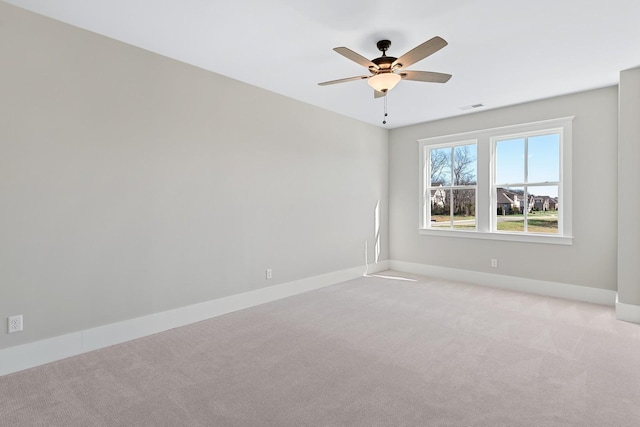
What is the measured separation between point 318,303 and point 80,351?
2.47 m

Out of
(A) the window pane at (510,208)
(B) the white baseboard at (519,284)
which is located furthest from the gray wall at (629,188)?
(A) the window pane at (510,208)

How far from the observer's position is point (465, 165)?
561cm

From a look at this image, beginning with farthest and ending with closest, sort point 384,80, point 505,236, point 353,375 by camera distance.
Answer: point 505,236 < point 384,80 < point 353,375

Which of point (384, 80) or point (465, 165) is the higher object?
point (384, 80)

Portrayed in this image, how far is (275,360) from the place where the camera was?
8.84ft

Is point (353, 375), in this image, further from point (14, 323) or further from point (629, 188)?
point (629, 188)

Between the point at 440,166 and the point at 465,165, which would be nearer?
the point at 465,165

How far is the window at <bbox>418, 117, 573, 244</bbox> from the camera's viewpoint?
183 inches

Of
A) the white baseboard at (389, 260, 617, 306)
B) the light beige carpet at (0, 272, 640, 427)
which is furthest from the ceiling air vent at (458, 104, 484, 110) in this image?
the light beige carpet at (0, 272, 640, 427)

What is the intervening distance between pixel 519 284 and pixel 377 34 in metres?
4.12

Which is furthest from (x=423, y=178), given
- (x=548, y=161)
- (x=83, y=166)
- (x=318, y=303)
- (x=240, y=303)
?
(x=83, y=166)

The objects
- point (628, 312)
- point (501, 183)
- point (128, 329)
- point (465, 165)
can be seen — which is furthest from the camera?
point (465, 165)

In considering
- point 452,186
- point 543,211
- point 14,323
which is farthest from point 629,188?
point 14,323

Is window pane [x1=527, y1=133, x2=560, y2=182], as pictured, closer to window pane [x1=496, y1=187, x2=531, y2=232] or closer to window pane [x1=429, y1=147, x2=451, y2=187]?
window pane [x1=496, y1=187, x2=531, y2=232]
